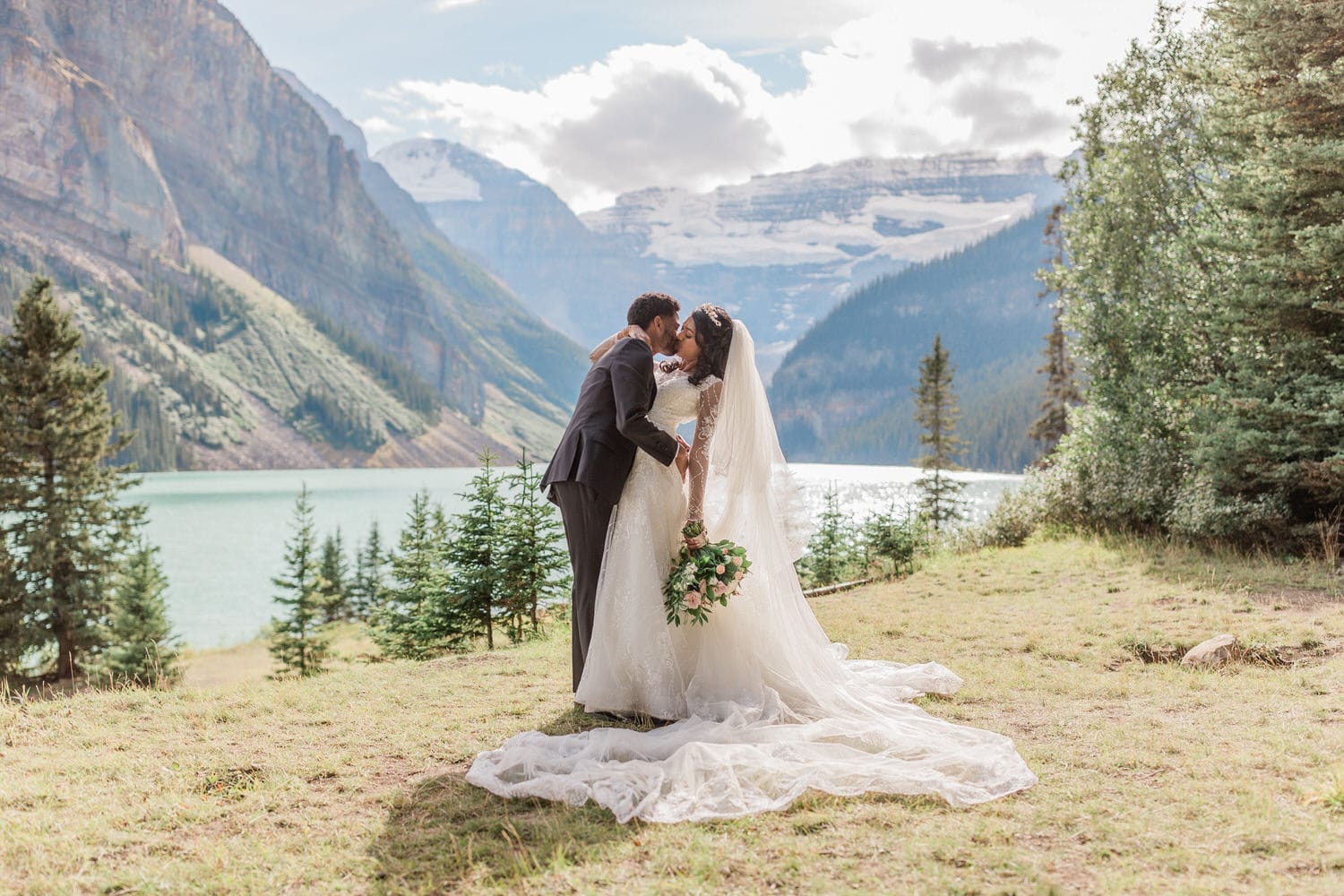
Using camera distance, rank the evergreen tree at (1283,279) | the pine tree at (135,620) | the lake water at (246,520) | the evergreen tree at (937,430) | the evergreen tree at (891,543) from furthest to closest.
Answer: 1. the lake water at (246,520)
2. the evergreen tree at (937,430)
3. the pine tree at (135,620)
4. the evergreen tree at (891,543)
5. the evergreen tree at (1283,279)

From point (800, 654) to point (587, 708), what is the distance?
1746mm

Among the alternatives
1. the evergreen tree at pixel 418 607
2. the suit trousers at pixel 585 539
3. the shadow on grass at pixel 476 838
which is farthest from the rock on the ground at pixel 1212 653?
the evergreen tree at pixel 418 607

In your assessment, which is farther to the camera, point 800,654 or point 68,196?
point 68,196

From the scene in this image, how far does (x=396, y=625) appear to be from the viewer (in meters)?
17.2

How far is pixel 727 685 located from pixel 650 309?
2990 mm

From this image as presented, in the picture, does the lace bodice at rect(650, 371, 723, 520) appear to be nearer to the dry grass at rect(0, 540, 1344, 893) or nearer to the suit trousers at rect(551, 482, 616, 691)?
the suit trousers at rect(551, 482, 616, 691)

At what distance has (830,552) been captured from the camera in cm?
2039

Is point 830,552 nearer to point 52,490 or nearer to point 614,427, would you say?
Answer: point 614,427

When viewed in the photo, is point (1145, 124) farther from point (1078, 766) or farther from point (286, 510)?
point (286, 510)

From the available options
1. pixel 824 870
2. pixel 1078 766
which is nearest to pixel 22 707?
pixel 824 870

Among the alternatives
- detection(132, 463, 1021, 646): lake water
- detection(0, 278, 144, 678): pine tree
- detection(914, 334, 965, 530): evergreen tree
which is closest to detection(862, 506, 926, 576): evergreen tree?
detection(132, 463, 1021, 646): lake water

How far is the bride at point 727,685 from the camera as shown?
188 inches

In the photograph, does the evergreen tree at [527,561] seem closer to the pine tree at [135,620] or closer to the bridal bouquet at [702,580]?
the bridal bouquet at [702,580]

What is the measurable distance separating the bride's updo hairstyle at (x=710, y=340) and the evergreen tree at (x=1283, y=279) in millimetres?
10356
